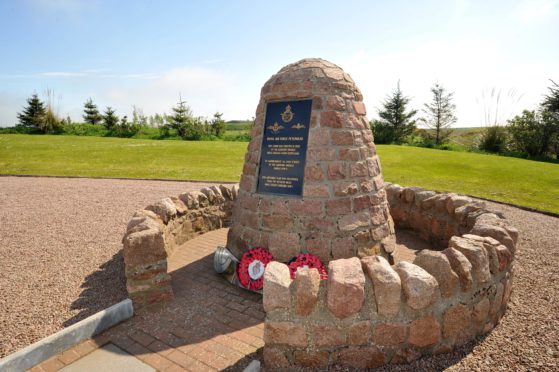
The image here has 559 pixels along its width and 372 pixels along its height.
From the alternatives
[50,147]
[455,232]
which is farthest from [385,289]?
[50,147]

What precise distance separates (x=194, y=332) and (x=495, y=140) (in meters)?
32.8

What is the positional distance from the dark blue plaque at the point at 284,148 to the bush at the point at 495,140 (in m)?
29.7

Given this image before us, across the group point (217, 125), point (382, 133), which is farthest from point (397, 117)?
point (217, 125)

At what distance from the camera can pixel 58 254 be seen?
6.44m

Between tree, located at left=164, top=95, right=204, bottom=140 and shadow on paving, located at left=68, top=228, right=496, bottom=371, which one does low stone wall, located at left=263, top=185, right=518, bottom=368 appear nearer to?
shadow on paving, located at left=68, top=228, right=496, bottom=371

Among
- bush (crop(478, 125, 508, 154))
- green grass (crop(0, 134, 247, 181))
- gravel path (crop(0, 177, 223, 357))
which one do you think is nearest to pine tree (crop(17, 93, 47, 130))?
green grass (crop(0, 134, 247, 181))

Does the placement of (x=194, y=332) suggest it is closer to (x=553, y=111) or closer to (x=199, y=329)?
(x=199, y=329)

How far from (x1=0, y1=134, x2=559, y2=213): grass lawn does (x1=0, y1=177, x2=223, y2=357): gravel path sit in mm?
4399

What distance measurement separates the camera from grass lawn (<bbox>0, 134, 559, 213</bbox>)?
13281 mm

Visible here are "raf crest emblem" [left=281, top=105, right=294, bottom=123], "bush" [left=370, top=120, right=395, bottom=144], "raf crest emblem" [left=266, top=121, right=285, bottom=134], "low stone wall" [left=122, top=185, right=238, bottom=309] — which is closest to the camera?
"low stone wall" [left=122, top=185, right=238, bottom=309]

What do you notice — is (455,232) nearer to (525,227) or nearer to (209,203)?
(525,227)

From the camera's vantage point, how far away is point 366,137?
511 cm

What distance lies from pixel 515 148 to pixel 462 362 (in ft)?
101

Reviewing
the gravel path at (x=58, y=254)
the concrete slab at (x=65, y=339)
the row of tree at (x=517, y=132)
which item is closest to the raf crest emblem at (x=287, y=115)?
the concrete slab at (x=65, y=339)
